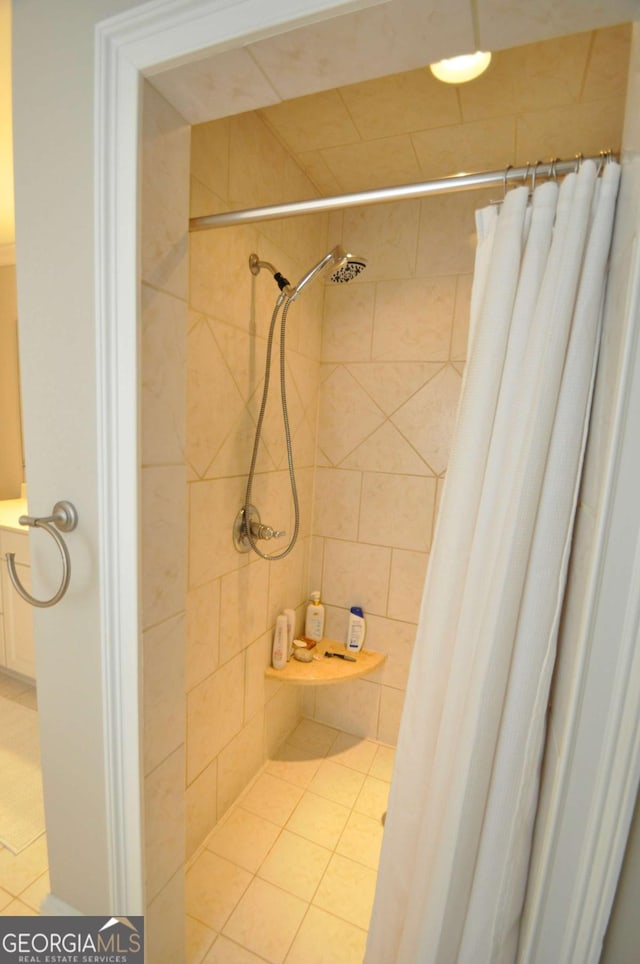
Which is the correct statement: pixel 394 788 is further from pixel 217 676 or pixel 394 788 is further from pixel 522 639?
pixel 217 676

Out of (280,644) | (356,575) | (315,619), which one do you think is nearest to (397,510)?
(356,575)

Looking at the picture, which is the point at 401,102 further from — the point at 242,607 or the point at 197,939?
the point at 197,939

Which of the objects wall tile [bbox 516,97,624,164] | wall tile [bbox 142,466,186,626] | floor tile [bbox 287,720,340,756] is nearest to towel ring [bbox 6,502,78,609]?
wall tile [bbox 142,466,186,626]

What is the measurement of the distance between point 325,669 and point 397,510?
0.72 meters

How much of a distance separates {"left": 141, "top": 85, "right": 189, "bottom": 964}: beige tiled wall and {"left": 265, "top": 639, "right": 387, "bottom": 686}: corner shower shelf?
0.68 m

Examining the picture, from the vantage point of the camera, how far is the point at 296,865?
4.33 feet

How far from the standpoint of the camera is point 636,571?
0.41 meters

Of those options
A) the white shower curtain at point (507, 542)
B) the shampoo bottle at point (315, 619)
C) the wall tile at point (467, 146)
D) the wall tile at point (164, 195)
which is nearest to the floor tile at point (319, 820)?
the shampoo bottle at point (315, 619)

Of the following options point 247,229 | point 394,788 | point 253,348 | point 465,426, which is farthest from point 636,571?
point 247,229

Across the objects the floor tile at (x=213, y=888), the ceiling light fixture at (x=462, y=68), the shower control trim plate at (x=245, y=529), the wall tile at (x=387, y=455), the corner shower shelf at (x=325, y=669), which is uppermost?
the ceiling light fixture at (x=462, y=68)

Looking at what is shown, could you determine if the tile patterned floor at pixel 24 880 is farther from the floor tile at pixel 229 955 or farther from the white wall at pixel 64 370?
the floor tile at pixel 229 955

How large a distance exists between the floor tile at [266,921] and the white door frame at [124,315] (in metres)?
0.46

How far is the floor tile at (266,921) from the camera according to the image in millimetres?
1106

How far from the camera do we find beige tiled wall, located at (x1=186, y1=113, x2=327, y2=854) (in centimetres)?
113
